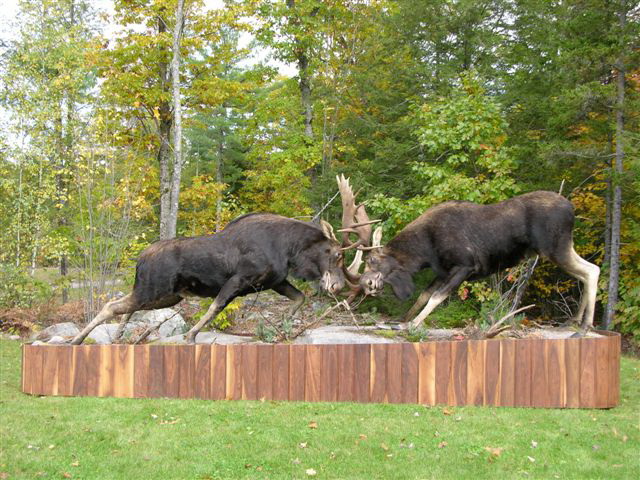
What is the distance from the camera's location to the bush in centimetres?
1591

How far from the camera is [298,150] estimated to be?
1800 cm

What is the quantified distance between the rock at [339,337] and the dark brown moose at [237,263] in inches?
39.3

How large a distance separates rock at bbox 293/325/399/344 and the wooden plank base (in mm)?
841

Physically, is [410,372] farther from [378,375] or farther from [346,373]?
[346,373]

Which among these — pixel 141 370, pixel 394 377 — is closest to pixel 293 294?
pixel 394 377

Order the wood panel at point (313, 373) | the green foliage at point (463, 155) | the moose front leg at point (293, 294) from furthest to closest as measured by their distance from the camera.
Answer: the green foliage at point (463, 155), the moose front leg at point (293, 294), the wood panel at point (313, 373)

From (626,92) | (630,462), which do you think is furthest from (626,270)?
(630,462)

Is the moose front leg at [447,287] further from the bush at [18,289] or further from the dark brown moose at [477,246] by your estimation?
the bush at [18,289]

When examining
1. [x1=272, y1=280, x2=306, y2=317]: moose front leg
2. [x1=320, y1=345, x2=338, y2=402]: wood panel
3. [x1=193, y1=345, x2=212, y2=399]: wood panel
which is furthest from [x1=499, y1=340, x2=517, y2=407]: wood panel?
[x1=193, y1=345, x2=212, y2=399]: wood panel

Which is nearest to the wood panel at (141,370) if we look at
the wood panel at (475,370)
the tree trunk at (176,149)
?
the wood panel at (475,370)

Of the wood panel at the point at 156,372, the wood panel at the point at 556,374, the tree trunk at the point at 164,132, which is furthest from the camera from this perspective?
the tree trunk at the point at 164,132

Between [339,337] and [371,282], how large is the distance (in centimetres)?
121

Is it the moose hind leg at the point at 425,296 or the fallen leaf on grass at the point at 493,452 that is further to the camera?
the moose hind leg at the point at 425,296

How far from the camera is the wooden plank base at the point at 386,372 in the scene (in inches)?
275
